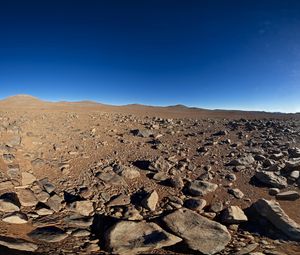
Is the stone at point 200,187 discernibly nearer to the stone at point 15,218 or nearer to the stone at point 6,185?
the stone at point 15,218

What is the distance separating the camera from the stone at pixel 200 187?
10.7m

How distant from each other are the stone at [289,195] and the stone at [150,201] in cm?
426

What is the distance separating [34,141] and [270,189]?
10.4 meters

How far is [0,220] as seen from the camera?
830 cm

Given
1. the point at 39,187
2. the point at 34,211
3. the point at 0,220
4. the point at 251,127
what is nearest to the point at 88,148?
the point at 39,187

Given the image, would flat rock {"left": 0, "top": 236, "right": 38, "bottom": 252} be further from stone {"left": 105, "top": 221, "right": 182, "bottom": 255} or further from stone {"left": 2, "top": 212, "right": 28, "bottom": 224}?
stone {"left": 105, "top": 221, "right": 182, "bottom": 255}

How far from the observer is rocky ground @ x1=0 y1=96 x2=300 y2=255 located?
7.54 m

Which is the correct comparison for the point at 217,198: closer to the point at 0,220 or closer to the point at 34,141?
the point at 0,220

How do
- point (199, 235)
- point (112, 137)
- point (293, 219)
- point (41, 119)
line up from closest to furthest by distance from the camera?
point (199, 235), point (293, 219), point (112, 137), point (41, 119)

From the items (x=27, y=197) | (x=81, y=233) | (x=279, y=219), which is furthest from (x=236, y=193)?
(x=27, y=197)

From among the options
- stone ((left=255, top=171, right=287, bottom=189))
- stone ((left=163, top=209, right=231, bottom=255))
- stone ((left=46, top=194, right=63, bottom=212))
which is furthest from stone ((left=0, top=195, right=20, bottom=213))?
stone ((left=255, top=171, right=287, bottom=189))

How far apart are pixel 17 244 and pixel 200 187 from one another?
20.6 feet

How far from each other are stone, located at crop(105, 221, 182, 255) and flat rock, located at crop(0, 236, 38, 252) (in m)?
1.74

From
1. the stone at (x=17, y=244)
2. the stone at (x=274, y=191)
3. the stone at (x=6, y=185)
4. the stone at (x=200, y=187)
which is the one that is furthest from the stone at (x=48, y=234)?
the stone at (x=274, y=191)
